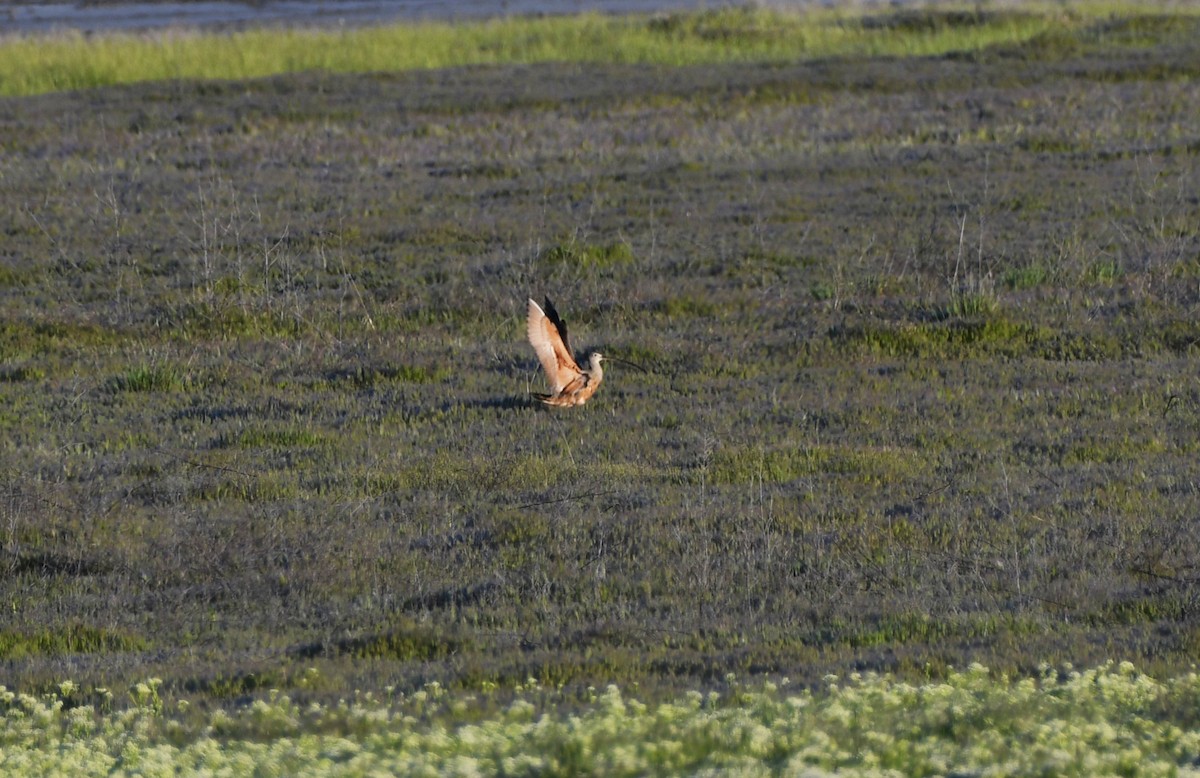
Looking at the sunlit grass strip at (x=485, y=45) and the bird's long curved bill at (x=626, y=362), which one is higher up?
the sunlit grass strip at (x=485, y=45)

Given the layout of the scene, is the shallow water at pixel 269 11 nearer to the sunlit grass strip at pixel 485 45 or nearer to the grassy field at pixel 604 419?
the sunlit grass strip at pixel 485 45

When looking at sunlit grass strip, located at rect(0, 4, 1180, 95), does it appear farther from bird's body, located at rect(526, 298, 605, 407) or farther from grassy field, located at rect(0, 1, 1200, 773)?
bird's body, located at rect(526, 298, 605, 407)

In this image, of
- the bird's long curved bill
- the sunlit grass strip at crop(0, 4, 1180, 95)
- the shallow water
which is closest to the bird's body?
the bird's long curved bill

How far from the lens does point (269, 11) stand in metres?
58.5

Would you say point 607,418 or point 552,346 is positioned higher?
point 552,346

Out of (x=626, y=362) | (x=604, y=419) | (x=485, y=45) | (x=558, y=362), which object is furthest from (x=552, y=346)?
(x=485, y=45)

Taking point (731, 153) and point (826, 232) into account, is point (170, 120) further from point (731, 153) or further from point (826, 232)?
point (826, 232)

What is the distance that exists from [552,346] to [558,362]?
0.17 meters

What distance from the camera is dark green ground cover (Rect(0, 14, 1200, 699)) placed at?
6586 mm

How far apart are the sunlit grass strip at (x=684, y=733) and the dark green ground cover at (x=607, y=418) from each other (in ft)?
1.40

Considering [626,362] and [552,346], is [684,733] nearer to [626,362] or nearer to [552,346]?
[552,346]

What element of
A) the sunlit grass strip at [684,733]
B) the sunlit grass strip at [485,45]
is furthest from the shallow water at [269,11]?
the sunlit grass strip at [684,733]

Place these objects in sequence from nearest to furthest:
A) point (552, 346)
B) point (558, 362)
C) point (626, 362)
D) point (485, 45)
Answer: point (552, 346) < point (558, 362) < point (626, 362) < point (485, 45)

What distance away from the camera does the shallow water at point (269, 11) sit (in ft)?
168
